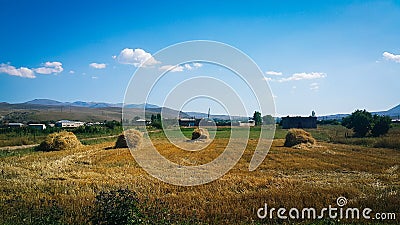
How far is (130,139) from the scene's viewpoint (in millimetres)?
27219

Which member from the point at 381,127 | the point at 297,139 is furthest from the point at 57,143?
the point at 381,127

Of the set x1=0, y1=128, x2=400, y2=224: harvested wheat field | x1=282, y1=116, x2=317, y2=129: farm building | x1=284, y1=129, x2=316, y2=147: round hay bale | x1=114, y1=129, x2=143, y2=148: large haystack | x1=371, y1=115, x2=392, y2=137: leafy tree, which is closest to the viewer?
x1=0, y1=128, x2=400, y2=224: harvested wheat field

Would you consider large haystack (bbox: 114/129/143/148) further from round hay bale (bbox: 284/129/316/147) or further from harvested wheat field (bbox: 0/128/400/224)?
round hay bale (bbox: 284/129/316/147)

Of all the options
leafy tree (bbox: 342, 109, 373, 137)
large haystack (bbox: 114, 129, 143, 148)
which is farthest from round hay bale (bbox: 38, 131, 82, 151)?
leafy tree (bbox: 342, 109, 373, 137)

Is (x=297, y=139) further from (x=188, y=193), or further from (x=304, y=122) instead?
(x=304, y=122)

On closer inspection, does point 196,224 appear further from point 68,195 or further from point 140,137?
point 140,137

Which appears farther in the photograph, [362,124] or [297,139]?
[362,124]

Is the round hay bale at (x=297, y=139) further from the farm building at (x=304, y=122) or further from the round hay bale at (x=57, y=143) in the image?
the farm building at (x=304, y=122)

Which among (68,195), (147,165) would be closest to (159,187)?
(68,195)

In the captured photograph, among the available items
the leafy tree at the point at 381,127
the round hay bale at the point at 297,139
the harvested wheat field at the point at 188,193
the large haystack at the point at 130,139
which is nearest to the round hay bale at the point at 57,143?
the large haystack at the point at 130,139

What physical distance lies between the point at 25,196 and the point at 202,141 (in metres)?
23.8

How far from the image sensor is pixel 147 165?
1689 cm

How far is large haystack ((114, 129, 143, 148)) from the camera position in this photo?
27.2m

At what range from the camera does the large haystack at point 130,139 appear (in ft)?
89.3
